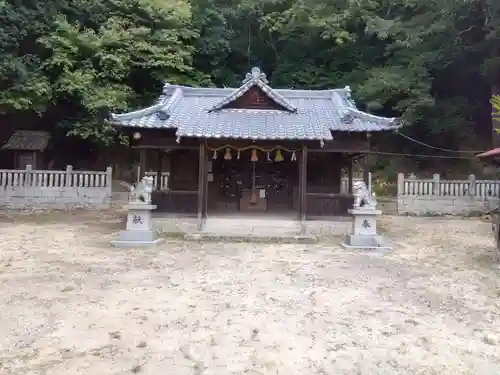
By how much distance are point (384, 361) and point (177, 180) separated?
1146 centimetres

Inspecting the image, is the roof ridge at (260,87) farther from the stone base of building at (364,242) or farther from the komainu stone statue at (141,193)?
the stone base of building at (364,242)

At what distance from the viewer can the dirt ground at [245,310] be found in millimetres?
4609

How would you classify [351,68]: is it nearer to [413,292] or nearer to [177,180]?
[177,180]

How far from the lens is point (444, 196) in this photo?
18469mm

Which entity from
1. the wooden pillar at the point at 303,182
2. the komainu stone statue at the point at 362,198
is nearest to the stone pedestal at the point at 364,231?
the komainu stone statue at the point at 362,198

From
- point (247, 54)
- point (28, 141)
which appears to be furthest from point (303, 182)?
point (247, 54)

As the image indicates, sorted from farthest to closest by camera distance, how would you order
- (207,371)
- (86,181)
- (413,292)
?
(86,181)
(413,292)
(207,371)

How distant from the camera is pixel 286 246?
1154 cm

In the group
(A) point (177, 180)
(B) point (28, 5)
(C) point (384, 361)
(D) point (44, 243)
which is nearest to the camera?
(C) point (384, 361)

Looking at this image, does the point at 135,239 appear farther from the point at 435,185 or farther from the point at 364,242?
the point at 435,185

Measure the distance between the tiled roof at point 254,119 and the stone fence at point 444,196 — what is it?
5.09 meters

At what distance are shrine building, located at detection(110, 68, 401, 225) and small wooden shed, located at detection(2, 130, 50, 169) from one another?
337 inches

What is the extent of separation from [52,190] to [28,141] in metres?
4.21

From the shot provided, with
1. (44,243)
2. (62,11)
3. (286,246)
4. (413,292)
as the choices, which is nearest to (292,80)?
(62,11)
